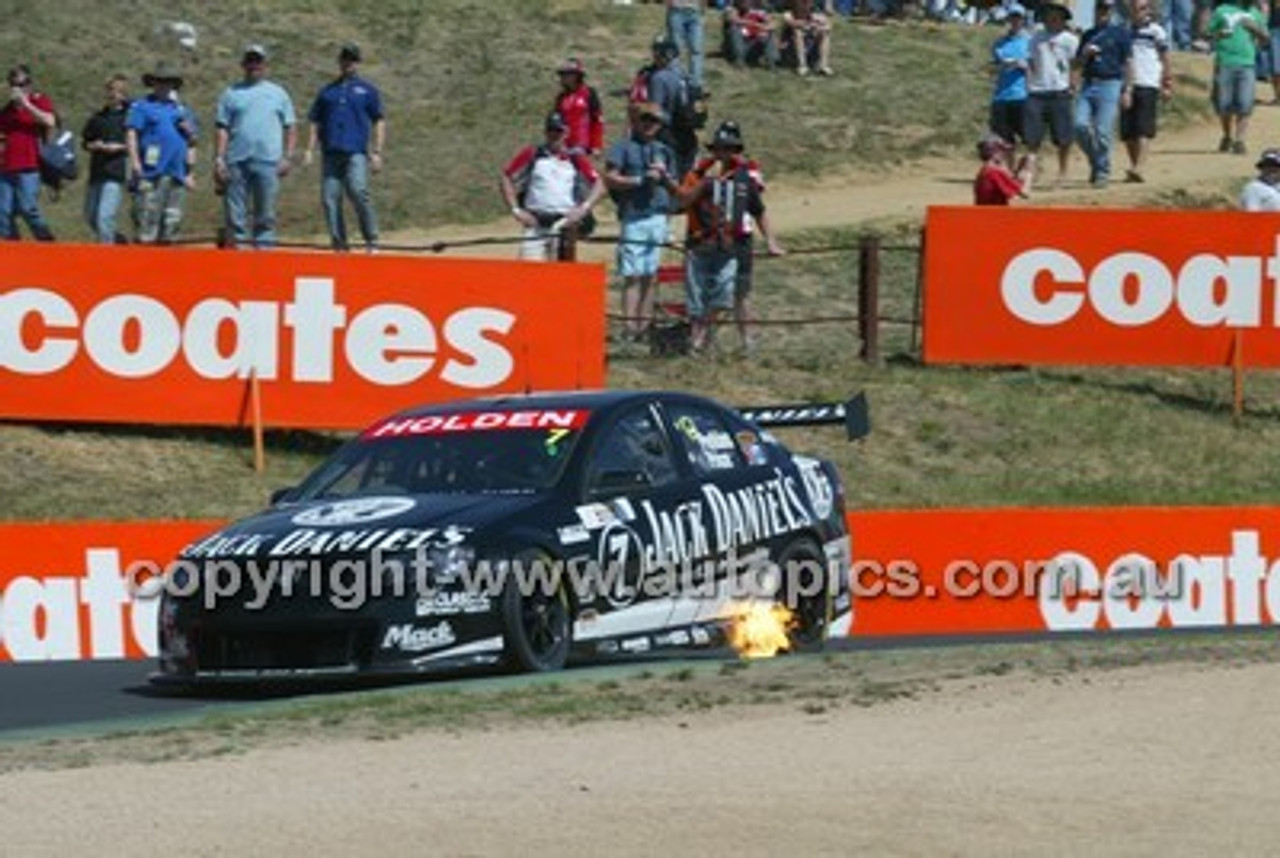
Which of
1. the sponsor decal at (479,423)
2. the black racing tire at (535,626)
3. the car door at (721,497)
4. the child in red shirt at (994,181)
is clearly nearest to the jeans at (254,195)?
the child in red shirt at (994,181)

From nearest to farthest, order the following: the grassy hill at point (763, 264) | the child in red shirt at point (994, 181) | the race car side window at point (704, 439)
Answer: the race car side window at point (704, 439) < the grassy hill at point (763, 264) < the child in red shirt at point (994, 181)

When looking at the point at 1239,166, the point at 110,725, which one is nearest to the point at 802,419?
the point at 110,725

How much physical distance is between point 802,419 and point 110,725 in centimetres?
475

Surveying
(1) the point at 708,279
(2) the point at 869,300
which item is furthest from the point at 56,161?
(2) the point at 869,300

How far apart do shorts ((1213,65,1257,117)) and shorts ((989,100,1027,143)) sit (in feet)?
11.7

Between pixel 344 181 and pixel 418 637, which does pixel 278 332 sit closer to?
pixel 344 181

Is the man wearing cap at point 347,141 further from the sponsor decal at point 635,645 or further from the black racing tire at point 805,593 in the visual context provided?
the sponsor decal at point 635,645

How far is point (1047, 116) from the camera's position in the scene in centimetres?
3062

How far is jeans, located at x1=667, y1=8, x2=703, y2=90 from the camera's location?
32781mm

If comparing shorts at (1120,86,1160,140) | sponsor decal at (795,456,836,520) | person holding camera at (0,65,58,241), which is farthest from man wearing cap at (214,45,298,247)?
shorts at (1120,86,1160,140)

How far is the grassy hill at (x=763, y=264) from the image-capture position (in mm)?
22391

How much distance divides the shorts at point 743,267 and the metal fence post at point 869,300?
2.80 ft

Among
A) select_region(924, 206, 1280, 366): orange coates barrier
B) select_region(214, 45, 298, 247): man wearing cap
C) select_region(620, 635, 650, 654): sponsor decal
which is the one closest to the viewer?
select_region(620, 635, 650, 654): sponsor decal

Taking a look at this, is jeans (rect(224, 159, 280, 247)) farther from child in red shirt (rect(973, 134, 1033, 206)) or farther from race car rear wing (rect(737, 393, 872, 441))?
race car rear wing (rect(737, 393, 872, 441))
